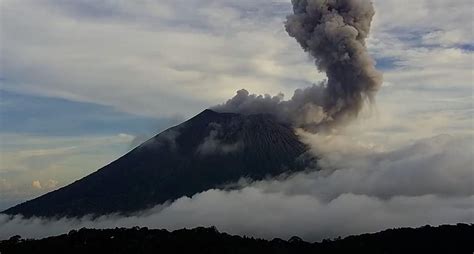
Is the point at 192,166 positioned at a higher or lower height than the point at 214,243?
higher

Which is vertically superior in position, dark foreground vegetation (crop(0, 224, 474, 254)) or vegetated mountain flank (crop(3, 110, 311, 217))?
vegetated mountain flank (crop(3, 110, 311, 217))

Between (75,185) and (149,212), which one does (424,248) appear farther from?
(75,185)

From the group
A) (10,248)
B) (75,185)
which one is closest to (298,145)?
(75,185)

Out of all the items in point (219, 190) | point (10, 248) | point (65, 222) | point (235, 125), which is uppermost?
point (235, 125)

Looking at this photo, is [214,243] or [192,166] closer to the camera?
[214,243]
